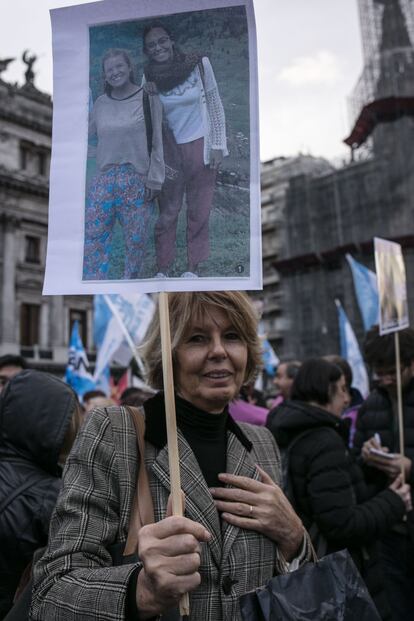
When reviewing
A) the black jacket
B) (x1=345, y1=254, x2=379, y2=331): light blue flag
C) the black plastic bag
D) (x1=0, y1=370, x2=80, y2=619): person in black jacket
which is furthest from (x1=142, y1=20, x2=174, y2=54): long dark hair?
(x1=345, y1=254, x2=379, y2=331): light blue flag

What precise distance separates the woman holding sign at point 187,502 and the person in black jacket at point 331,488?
0.77 m

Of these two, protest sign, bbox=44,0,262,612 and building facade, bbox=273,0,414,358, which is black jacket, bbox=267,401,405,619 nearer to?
protest sign, bbox=44,0,262,612

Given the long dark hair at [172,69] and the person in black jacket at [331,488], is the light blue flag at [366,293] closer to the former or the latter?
the person in black jacket at [331,488]

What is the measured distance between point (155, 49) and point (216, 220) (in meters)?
0.51

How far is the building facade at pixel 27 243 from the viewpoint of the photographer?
2725 cm

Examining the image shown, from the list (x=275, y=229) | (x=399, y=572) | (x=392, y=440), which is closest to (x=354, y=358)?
(x=392, y=440)

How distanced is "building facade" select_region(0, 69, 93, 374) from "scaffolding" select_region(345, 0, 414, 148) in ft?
52.7

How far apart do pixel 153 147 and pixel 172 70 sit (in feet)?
0.74

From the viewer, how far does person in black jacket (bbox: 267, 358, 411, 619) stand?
2941 mm

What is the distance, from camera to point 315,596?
5.80ft

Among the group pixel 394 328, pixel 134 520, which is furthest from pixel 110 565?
pixel 394 328

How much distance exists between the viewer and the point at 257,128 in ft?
5.74

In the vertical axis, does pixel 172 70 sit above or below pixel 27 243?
below

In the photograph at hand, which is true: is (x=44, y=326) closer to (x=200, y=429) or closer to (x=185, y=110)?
(x=200, y=429)
